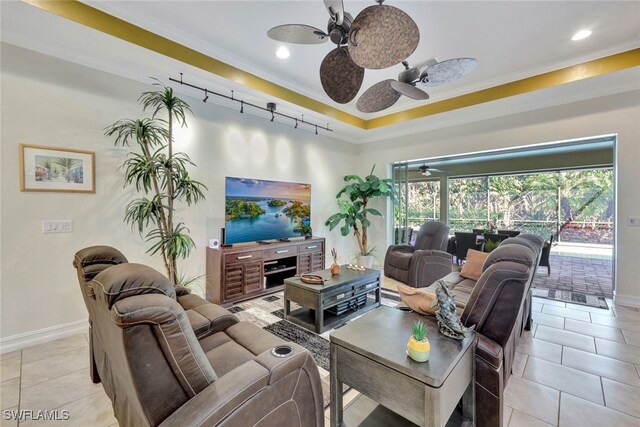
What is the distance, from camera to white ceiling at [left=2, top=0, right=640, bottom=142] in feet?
8.07

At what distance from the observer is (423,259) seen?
13.6 ft

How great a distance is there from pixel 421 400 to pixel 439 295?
532 millimetres

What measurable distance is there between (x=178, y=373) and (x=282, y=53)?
3.32 m

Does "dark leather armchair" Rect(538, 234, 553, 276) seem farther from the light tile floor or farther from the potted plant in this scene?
the potted plant

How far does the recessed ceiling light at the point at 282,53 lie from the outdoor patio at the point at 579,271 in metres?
5.32

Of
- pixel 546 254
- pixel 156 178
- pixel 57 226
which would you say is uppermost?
pixel 156 178

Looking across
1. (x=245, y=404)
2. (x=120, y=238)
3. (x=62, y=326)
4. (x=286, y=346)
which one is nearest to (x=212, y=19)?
(x=120, y=238)

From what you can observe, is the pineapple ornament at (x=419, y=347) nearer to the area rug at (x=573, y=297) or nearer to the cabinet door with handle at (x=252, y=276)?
the cabinet door with handle at (x=252, y=276)

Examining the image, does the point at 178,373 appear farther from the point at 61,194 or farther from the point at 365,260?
the point at 365,260

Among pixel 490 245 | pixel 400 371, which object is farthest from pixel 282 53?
pixel 490 245

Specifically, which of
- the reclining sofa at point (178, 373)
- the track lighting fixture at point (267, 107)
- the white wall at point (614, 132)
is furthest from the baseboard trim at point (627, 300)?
the track lighting fixture at point (267, 107)

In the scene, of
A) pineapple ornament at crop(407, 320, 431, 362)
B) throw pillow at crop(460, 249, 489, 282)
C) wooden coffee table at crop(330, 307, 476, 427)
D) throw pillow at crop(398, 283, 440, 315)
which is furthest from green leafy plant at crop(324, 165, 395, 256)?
pineapple ornament at crop(407, 320, 431, 362)

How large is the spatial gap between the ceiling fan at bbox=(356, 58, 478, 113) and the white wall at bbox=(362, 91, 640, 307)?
2.25m

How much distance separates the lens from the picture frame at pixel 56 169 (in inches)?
101
